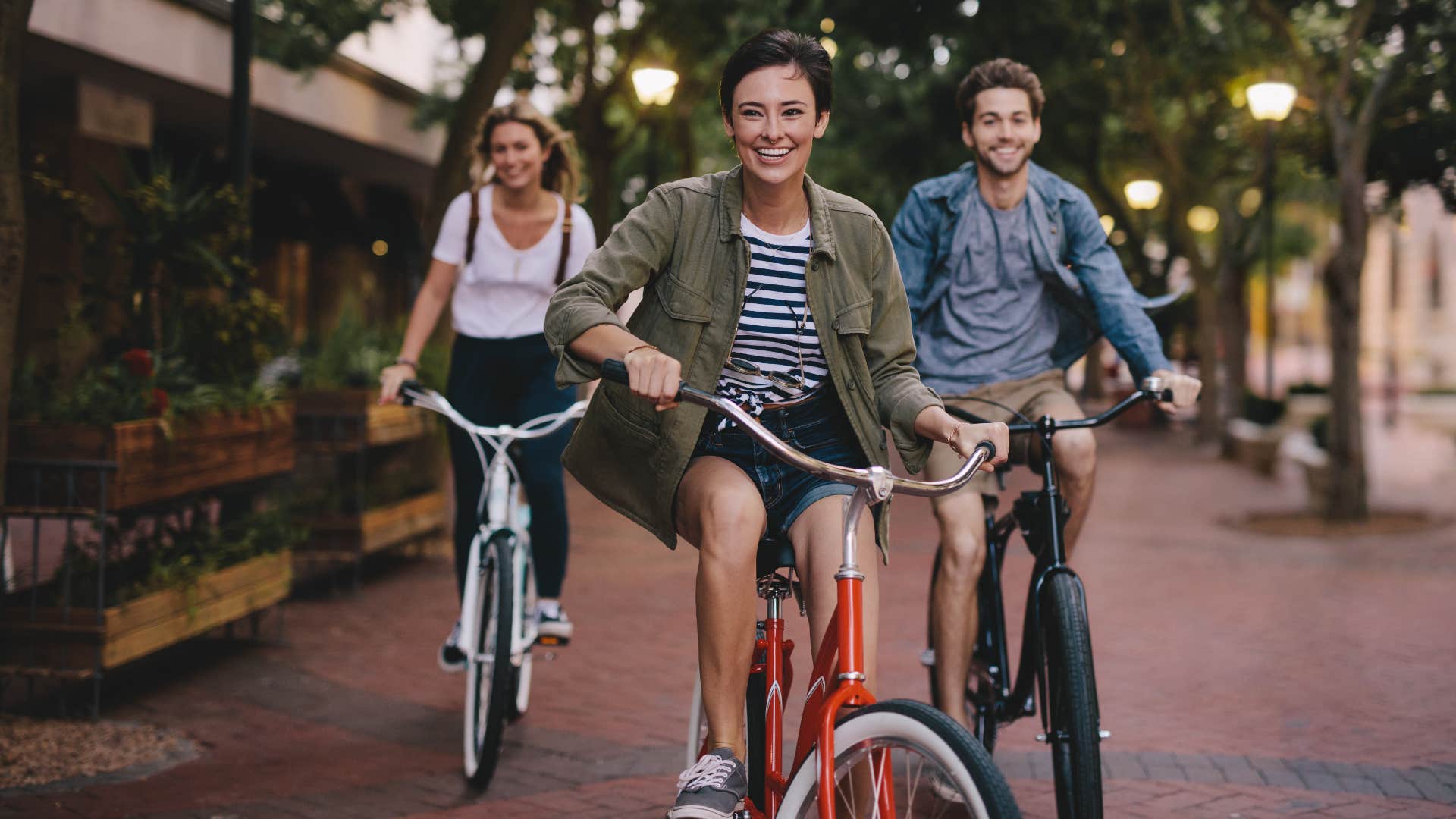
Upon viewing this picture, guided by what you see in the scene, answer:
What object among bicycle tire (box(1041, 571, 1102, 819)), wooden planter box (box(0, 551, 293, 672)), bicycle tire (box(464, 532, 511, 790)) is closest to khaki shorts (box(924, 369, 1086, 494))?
bicycle tire (box(1041, 571, 1102, 819))

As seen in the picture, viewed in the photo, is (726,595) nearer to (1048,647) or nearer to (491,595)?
(1048,647)

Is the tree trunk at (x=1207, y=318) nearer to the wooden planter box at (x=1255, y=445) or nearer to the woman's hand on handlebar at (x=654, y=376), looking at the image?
the wooden planter box at (x=1255, y=445)

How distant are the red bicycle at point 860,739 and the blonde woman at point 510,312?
245 cm

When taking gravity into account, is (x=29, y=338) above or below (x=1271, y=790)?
above

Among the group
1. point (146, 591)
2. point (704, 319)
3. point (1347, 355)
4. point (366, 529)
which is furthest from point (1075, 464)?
point (1347, 355)

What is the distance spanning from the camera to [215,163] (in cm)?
2023

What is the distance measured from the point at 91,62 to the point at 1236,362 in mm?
16070

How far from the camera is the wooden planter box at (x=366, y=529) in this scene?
8.23 meters

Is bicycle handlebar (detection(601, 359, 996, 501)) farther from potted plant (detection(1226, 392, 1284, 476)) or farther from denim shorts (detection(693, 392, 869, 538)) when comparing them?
potted plant (detection(1226, 392, 1284, 476))

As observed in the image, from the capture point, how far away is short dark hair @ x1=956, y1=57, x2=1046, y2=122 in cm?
443

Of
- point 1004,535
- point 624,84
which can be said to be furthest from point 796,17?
point 1004,535

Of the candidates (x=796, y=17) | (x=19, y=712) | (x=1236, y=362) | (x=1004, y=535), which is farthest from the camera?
(x=1236, y=362)

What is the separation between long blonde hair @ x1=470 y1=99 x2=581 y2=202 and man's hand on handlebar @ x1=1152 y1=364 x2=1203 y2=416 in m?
2.51

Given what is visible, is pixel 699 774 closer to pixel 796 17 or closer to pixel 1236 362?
pixel 796 17
